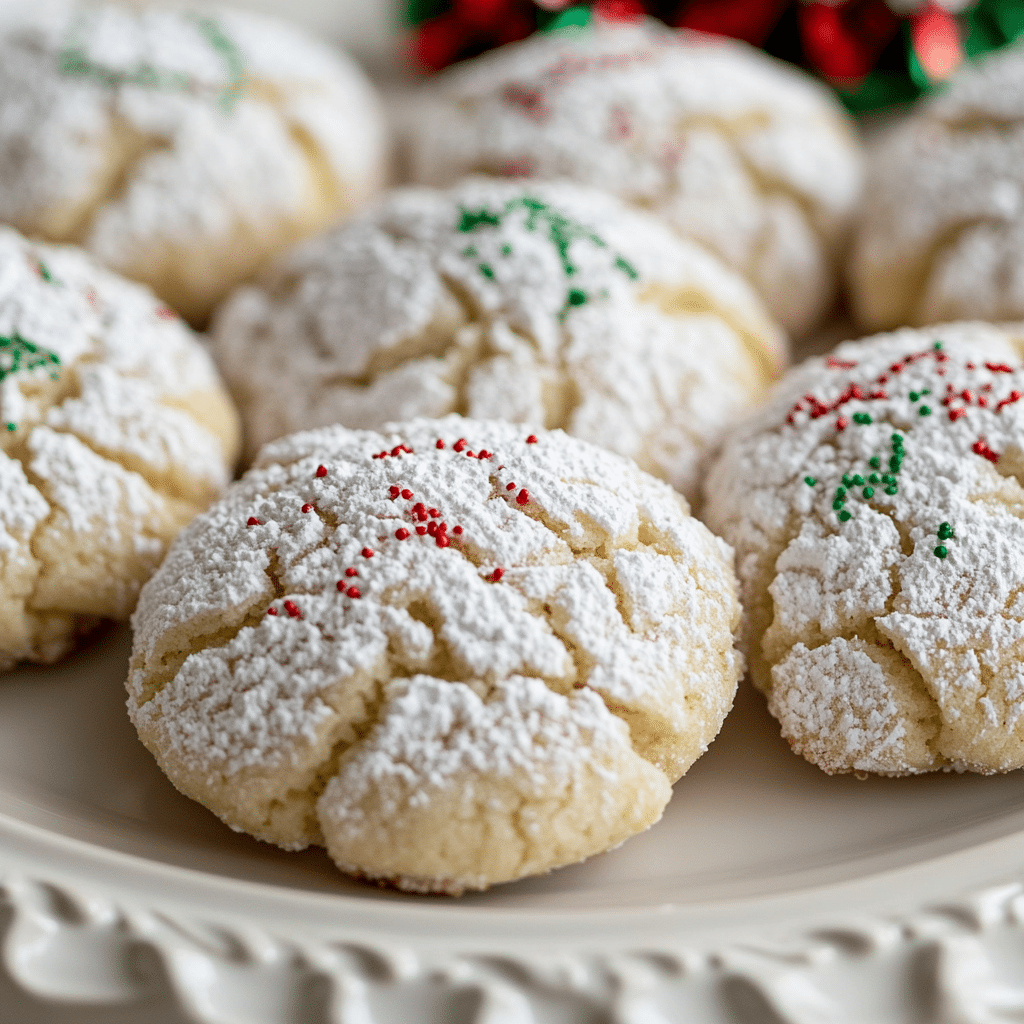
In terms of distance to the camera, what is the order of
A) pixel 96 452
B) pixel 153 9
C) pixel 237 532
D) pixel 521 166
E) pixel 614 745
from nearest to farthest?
1. pixel 614 745
2. pixel 237 532
3. pixel 96 452
4. pixel 521 166
5. pixel 153 9

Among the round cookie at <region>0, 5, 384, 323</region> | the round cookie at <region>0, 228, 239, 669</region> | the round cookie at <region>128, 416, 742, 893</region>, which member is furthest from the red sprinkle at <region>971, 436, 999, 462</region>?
the round cookie at <region>0, 5, 384, 323</region>

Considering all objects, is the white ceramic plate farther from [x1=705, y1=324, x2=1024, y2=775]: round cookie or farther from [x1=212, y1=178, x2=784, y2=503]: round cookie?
[x1=212, y1=178, x2=784, y2=503]: round cookie

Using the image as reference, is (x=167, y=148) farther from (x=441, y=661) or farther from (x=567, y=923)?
(x=567, y=923)

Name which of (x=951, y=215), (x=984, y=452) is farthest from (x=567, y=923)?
(x=951, y=215)

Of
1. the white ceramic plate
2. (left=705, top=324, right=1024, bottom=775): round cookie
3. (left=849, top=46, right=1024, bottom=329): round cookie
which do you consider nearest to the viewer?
the white ceramic plate

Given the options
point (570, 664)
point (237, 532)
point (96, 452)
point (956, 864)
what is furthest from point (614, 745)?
point (96, 452)

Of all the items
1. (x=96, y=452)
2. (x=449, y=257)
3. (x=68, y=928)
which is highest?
(x=449, y=257)

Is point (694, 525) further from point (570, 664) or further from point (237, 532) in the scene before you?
point (237, 532)
